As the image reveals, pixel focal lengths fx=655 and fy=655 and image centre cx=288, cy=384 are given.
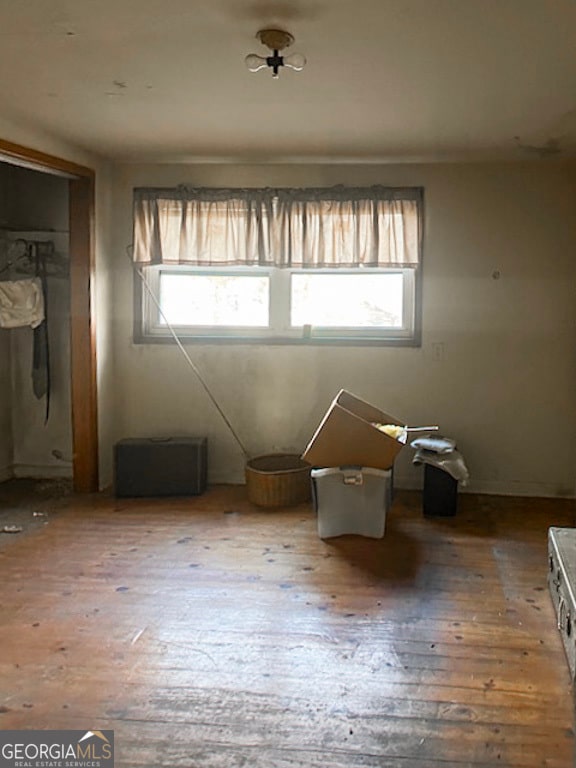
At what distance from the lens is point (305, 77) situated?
2617mm

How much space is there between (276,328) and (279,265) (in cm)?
44

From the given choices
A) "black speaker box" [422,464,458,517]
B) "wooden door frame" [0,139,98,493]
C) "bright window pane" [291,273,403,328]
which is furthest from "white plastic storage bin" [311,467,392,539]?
"wooden door frame" [0,139,98,493]

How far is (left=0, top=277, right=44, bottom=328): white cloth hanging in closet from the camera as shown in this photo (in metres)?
4.17

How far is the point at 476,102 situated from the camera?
9.57 ft

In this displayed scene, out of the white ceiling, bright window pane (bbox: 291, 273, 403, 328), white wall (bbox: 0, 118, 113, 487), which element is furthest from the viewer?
bright window pane (bbox: 291, 273, 403, 328)

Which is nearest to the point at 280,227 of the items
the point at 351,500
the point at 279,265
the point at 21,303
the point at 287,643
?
the point at 279,265

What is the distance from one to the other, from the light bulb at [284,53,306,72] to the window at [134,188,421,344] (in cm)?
178

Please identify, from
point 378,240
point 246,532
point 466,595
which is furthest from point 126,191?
point 466,595

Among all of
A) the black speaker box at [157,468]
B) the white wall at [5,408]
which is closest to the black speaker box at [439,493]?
the black speaker box at [157,468]

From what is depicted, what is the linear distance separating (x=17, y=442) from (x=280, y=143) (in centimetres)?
278

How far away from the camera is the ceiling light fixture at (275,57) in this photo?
7.16ft

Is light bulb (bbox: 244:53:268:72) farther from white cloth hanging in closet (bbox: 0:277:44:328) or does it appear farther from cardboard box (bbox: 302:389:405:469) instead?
white cloth hanging in closet (bbox: 0:277:44:328)

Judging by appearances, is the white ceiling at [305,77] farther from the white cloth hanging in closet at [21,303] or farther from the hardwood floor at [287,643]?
the hardwood floor at [287,643]

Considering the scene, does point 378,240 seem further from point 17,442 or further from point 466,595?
point 17,442
